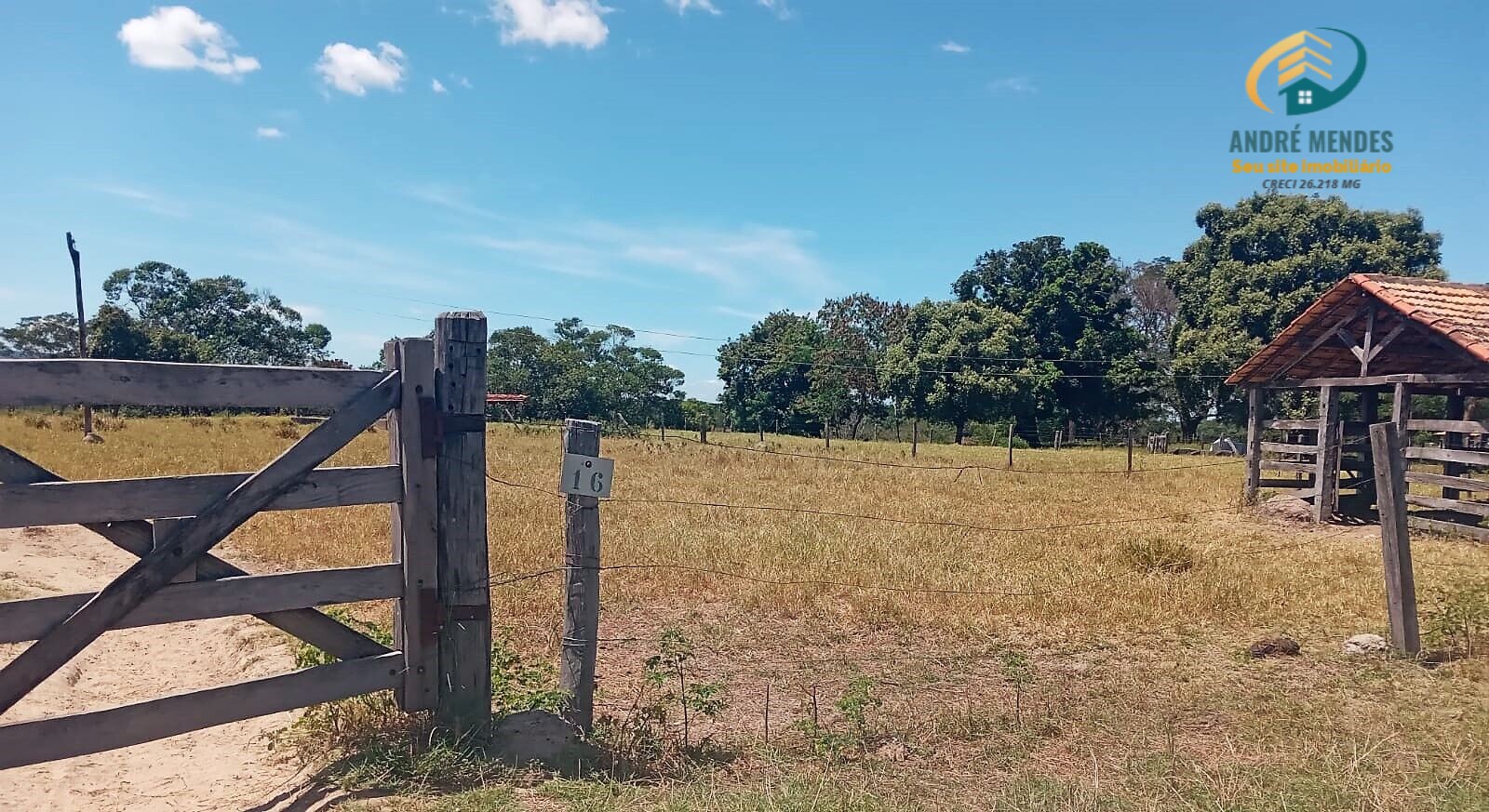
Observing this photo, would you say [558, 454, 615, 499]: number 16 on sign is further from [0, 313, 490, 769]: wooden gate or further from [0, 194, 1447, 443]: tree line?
[0, 194, 1447, 443]: tree line

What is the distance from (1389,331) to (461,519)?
54.3 feet

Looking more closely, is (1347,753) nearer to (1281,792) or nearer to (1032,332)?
(1281,792)

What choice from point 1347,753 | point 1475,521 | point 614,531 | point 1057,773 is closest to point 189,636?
point 614,531

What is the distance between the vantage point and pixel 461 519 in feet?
14.0

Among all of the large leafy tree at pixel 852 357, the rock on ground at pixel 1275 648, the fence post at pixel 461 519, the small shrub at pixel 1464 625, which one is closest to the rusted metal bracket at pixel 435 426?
the fence post at pixel 461 519

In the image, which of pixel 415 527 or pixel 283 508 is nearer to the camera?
pixel 283 508

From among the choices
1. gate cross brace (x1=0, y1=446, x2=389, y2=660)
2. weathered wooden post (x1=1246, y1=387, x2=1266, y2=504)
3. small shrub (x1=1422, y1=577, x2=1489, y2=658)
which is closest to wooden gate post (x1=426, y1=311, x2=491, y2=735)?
gate cross brace (x1=0, y1=446, x2=389, y2=660)

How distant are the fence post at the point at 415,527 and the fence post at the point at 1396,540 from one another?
257 inches

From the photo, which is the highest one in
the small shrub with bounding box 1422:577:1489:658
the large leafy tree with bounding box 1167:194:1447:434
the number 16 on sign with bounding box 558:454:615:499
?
the large leafy tree with bounding box 1167:194:1447:434

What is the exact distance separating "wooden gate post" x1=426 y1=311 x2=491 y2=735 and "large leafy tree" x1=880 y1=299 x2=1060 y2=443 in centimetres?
4163

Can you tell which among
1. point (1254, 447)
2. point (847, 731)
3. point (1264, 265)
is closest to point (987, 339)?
point (1264, 265)

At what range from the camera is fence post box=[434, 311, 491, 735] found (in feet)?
13.9

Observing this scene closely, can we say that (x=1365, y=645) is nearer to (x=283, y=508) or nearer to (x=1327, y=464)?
(x=283, y=508)

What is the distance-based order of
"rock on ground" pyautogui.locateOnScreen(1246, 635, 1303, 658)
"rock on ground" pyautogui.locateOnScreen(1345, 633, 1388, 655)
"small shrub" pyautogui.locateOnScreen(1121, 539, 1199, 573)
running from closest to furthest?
1. "rock on ground" pyautogui.locateOnScreen(1345, 633, 1388, 655)
2. "rock on ground" pyautogui.locateOnScreen(1246, 635, 1303, 658)
3. "small shrub" pyautogui.locateOnScreen(1121, 539, 1199, 573)
